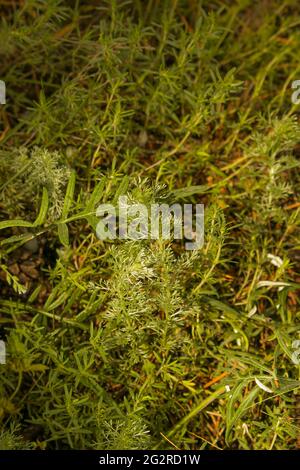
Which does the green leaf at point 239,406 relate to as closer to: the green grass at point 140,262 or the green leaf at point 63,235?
the green grass at point 140,262

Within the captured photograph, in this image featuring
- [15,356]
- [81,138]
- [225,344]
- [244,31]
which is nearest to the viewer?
[15,356]

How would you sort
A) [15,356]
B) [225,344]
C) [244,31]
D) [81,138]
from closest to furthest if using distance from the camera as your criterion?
[15,356], [225,344], [81,138], [244,31]

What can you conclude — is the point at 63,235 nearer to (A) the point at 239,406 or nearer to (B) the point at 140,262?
(B) the point at 140,262

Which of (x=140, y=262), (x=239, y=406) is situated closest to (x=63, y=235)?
(x=140, y=262)

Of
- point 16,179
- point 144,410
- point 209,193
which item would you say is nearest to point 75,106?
point 16,179

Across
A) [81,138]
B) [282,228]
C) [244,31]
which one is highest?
[244,31]

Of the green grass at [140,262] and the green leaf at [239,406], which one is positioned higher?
the green grass at [140,262]

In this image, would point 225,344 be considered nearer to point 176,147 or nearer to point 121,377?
point 121,377

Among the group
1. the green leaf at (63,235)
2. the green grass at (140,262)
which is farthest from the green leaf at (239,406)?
the green leaf at (63,235)

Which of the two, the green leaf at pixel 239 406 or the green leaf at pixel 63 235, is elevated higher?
the green leaf at pixel 63 235
